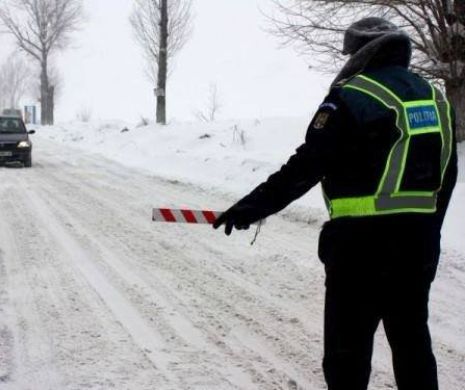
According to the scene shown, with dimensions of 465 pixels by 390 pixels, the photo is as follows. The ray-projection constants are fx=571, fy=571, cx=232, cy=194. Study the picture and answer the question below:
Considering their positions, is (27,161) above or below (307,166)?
below

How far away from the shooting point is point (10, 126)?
17.2 m

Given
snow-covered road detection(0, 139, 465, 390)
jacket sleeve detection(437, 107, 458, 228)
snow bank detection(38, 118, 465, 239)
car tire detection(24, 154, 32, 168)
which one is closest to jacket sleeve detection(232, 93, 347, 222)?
jacket sleeve detection(437, 107, 458, 228)

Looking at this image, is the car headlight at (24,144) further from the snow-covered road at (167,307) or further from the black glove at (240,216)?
the black glove at (240,216)

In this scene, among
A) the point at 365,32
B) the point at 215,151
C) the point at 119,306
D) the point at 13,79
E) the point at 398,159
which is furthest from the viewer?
the point at 13,79

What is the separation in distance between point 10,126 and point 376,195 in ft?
55.2

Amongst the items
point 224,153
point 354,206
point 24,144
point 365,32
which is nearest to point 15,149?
point 24,144

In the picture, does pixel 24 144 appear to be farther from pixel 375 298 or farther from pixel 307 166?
pixel 375 298

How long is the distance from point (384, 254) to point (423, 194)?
0.28 meters

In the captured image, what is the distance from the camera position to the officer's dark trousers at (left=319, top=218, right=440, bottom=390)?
7.29 ft

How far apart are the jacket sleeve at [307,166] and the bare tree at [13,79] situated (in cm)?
9222

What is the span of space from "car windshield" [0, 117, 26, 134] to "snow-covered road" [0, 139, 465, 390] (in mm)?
9049

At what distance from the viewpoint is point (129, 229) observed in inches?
305

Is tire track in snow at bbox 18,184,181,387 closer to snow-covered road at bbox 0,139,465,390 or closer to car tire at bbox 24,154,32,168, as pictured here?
snow-covered road at bbox 0,139,465,390

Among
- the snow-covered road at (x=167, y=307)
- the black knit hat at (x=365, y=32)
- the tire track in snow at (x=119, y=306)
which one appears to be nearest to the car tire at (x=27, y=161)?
the snow-covered road at (x=167, y=307)
